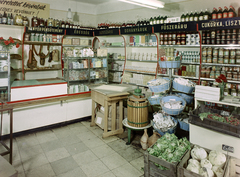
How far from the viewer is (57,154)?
148 inches

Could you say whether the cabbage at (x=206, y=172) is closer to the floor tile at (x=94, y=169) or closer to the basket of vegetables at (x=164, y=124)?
the basket of vegetables at (x=164, y=124)

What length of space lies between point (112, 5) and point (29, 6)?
332cm

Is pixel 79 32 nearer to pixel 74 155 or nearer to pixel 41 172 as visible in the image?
pixel 74 155

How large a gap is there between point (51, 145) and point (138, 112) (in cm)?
208

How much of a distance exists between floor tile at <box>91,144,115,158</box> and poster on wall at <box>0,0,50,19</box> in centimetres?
592

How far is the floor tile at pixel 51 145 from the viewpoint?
3.99 metres


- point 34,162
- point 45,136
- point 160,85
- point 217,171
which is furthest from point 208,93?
point 45,136

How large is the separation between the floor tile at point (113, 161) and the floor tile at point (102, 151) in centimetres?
12

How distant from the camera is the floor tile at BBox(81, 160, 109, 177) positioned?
3.16 metres

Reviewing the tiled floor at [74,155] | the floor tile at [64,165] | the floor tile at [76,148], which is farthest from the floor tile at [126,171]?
the floor tile at [76,148]

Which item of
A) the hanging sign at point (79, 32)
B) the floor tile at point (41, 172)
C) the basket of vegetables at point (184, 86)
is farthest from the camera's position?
the hanging sign at point (79, 32)

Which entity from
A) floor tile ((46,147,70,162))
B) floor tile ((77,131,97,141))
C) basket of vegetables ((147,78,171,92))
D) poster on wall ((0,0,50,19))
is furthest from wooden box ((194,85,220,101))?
poster on wall ((0,0,50,19))

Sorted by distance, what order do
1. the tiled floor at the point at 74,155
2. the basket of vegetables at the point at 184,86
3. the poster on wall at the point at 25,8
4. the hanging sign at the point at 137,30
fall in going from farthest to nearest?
the poster on wall at the point at 25,8 < the hanging sign at the point at 137,30 < the basket of vegetables at the point at 184,86 < the tiled floor at the point at 74,155

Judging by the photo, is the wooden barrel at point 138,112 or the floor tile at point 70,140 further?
the floor tile at point 70,140
